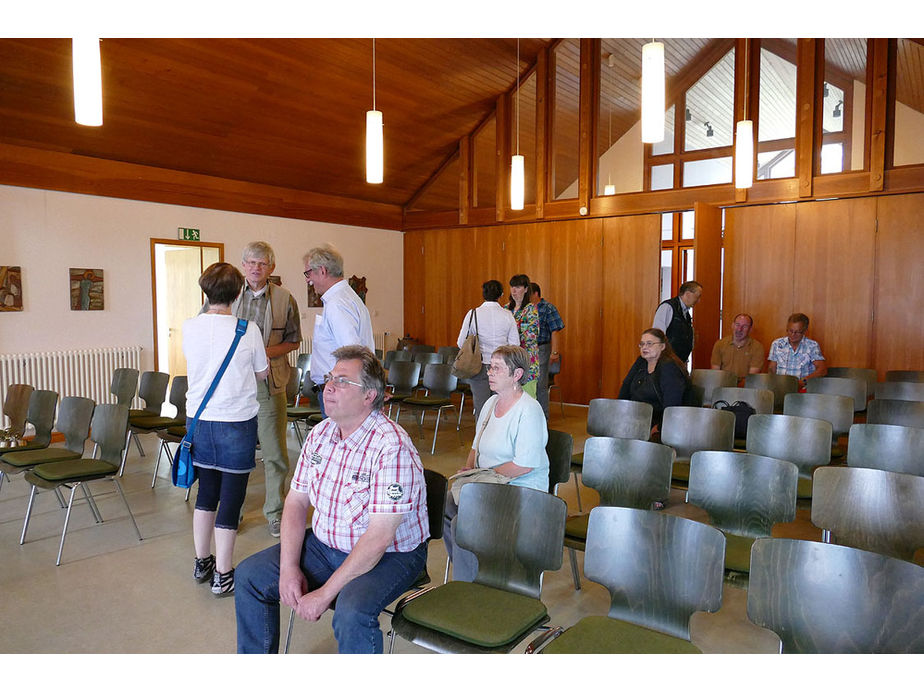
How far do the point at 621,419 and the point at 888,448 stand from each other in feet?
4.74

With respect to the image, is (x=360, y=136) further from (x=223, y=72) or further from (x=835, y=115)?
(x=835, y=115)

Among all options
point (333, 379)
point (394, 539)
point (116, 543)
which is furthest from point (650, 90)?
point (116, 543)

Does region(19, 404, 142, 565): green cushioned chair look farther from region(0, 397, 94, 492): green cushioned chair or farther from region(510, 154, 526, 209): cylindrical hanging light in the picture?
region(510, 154, 526, 209): cylindrical hanging light

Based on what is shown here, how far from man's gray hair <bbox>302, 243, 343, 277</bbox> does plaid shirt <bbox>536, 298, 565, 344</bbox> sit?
3.22 metres

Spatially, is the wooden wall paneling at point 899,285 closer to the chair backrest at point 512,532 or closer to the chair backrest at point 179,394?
the chair backrest at point 512,532

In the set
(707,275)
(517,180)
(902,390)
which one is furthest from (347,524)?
(707,275)

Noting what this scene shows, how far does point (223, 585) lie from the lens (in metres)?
3.26

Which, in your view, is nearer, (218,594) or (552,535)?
(552,535)

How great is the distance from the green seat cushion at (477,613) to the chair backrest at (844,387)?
4196 mm

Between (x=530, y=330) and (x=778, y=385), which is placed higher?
(x=530, y=330)

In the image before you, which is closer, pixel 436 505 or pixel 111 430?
pixel 436 505

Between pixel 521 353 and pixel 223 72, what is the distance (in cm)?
537

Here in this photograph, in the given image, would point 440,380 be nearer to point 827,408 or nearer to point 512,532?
point 827,408

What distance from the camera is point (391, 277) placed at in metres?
11.0
